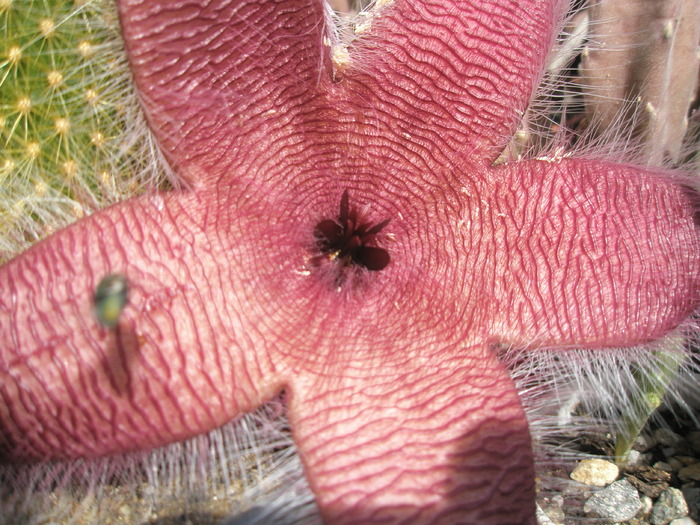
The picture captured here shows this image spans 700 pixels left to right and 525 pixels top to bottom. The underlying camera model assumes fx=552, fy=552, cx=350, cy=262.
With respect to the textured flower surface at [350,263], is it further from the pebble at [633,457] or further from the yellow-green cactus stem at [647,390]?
the pebble at [633,457]

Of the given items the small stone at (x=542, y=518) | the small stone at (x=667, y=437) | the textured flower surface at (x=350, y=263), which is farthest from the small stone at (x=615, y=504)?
the textured flower surface at (x=350, y=263)

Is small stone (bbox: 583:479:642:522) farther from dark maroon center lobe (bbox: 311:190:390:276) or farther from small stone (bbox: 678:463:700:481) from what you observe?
dark maroon center lobe (bbox: 311:190:390:276)

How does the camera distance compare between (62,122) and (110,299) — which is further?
(62,122)

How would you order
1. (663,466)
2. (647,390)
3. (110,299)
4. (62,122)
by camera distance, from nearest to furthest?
1. (110,299)
2. (62,122)
3. (647,390)
4. (663,466)

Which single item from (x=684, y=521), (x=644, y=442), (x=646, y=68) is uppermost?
(x=646, y=68)

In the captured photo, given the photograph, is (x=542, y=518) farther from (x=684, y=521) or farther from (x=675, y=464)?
(x=675, y=464)

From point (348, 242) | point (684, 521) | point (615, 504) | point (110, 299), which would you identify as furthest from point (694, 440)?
point (110, 299)

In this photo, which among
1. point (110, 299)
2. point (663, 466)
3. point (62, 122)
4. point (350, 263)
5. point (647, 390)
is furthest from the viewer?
point (663, 466)

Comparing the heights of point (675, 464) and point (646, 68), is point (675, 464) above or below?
below

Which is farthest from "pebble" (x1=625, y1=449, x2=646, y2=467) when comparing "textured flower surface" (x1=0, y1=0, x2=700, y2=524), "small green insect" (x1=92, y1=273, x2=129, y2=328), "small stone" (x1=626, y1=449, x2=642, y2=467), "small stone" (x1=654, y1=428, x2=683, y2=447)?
"small green insect" (x1=92, y1=273, x2=129, y2=328)
